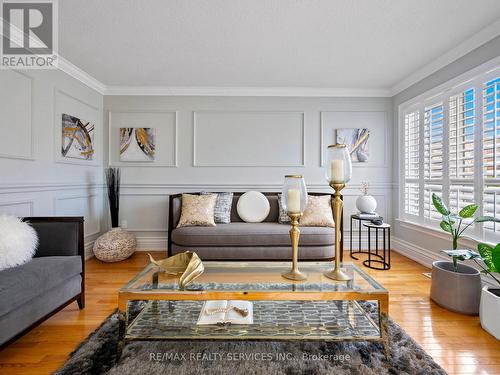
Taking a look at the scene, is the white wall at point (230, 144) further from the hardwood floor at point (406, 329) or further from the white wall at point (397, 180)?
the hardwood floor at point (406, 329)

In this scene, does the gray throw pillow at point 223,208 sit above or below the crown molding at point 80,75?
below

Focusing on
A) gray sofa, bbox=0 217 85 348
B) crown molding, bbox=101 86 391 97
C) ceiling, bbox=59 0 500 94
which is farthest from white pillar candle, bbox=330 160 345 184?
crown molding, bbox=101 86 391 97

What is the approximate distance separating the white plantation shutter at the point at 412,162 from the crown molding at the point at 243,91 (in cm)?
63

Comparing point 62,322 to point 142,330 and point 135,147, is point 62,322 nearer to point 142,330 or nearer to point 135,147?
point 142,330

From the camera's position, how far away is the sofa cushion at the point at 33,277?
53.8 inches

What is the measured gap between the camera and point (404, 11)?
6.56 feet

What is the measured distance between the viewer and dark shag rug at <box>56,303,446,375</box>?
52.6 inches

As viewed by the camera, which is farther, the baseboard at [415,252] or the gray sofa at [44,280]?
the baseboard at [415,252]

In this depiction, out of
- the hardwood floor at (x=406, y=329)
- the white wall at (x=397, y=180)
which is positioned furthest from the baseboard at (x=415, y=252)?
the hardwood floor at (x=406, y=329)

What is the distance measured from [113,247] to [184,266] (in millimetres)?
1917

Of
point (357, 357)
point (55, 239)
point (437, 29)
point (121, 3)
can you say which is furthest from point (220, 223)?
point (437, 29)

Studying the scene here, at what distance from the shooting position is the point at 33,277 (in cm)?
153

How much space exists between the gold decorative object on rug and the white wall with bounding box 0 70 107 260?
1737mm

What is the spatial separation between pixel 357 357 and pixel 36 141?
336 cm
